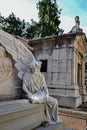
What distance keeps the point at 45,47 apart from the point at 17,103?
6921mm

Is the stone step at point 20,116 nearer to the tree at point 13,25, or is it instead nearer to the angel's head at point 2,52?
the angel's head at point 2,52

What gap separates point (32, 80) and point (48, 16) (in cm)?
1537

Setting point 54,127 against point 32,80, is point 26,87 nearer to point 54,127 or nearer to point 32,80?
point 32,80

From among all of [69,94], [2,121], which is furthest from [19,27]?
[2,121]

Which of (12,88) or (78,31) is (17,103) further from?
(78,31)

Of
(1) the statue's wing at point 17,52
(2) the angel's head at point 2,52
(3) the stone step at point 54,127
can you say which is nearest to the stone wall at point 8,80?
(2) the angel's head at point 2,52

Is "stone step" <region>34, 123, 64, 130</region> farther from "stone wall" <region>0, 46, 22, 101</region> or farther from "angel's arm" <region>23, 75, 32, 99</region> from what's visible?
"stone wall" <region>0, 46, 22, 101</region>

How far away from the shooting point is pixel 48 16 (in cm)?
1770

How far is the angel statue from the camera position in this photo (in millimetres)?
3311

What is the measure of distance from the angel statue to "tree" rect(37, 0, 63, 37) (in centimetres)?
1447

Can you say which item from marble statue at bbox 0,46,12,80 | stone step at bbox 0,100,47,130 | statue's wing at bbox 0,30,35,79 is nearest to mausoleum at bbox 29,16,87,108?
statue's wing at bbox 0,30,35,79

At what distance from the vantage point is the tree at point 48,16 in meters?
17.7

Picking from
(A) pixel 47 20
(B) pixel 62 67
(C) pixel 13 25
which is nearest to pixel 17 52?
(B) pixel 62 67

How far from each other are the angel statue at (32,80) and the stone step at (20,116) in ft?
0.53
